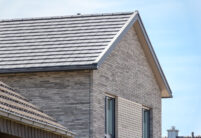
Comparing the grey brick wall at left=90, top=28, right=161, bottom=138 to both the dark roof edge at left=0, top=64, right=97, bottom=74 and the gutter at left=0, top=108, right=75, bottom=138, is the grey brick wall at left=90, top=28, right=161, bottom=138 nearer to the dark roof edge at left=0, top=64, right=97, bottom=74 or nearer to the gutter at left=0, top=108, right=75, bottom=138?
the dark roof edge at left=0, top=64, right=97, bottom=74

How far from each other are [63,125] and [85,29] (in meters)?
3.97

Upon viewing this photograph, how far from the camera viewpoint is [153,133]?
31.1m

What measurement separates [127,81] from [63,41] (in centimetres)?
281

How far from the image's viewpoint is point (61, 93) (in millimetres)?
26594

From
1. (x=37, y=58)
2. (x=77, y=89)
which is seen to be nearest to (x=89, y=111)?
(x=77, y=89)

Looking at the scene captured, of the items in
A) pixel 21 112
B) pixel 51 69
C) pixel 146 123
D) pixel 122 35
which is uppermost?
pixel 122 35

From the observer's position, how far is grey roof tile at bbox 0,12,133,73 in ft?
87.1

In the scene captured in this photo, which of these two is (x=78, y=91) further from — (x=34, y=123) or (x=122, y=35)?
(x=34, y=123)

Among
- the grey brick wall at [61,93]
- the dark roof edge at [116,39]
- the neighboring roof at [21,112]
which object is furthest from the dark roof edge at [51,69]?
the neighboring roof at [21,112]

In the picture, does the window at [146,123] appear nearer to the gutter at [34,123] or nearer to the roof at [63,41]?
the roof at [63,41]

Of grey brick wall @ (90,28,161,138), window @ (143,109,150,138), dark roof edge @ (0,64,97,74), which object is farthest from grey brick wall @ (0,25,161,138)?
window @ (143,109,150,138)

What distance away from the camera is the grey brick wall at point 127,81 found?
26609mm

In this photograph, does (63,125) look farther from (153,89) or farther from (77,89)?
(153,89)

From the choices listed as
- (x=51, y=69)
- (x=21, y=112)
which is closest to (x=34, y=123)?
(x=21, y=112)
